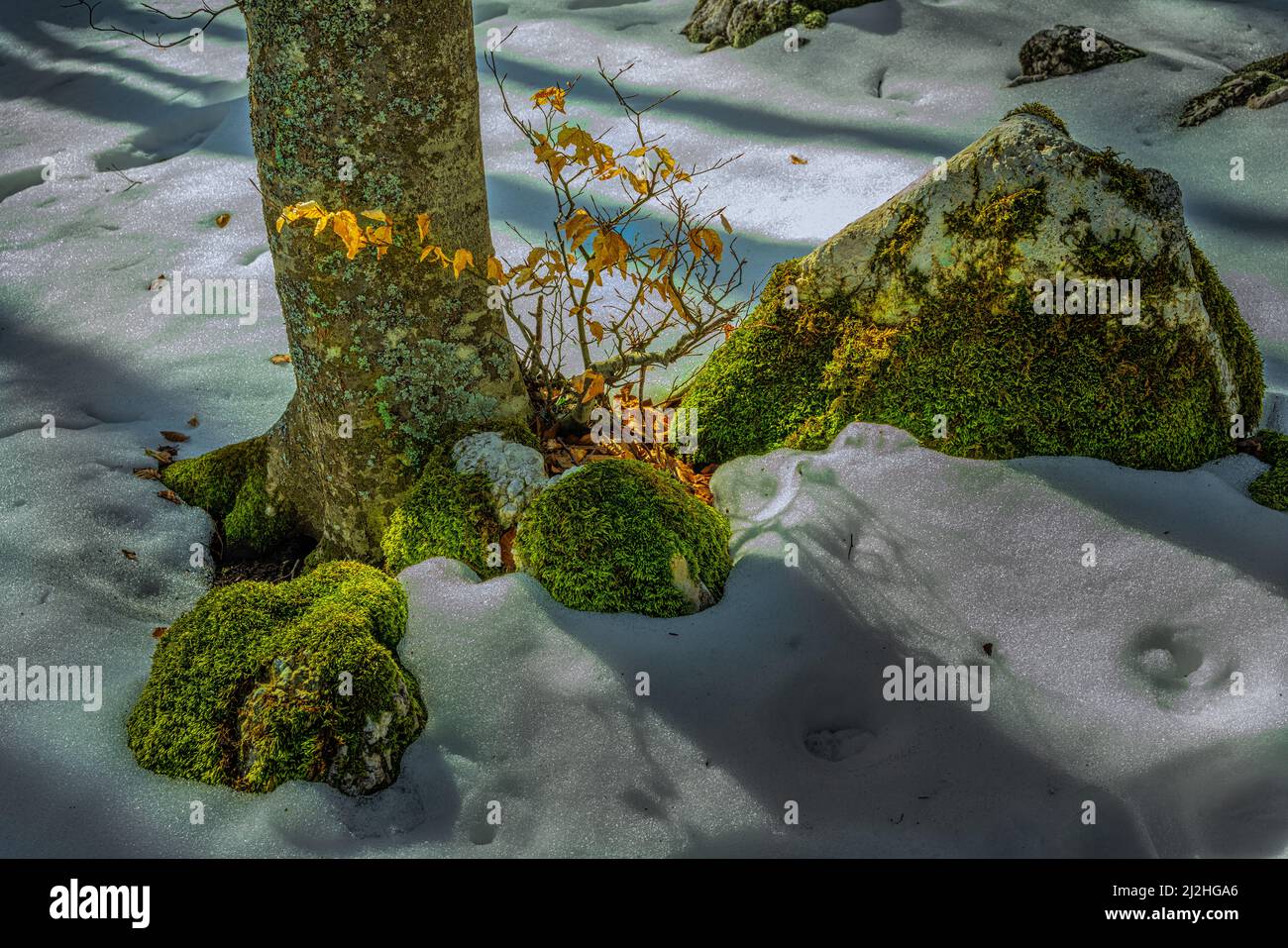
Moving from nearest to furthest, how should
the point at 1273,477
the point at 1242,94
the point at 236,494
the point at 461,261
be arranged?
the point at 461,261
the point at 1273,477
the point at 236,494
the point at 1242,94

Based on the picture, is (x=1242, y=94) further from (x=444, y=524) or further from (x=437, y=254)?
(x=444, y=524)

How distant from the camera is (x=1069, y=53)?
250 inches

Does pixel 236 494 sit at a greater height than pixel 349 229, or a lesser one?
lesser

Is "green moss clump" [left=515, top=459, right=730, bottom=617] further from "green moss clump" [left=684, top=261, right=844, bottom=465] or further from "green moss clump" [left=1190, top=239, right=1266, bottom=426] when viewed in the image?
"green moss clump" [left=1190, top=239, right=1266, bottom=426]

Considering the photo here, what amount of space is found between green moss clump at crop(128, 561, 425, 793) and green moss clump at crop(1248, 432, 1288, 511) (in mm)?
2700

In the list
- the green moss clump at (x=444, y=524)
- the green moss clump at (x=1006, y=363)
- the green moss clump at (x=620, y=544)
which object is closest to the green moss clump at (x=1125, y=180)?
the green moss clump at (x=1006, y=363)

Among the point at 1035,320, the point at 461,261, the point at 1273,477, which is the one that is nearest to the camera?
the point at 461,261

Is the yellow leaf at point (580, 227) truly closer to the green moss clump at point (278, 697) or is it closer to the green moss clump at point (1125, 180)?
the green moss clump at point (278, 697)

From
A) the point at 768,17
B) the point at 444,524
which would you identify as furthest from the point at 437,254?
the point at 768,17

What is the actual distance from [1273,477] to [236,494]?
3.72 metres

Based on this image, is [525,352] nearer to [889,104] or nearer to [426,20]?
[426,20]

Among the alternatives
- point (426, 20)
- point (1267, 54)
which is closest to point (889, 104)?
point (1267, 54)

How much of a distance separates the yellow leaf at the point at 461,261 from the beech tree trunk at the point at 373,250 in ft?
0.24

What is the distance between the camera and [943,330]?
334 centimetres
